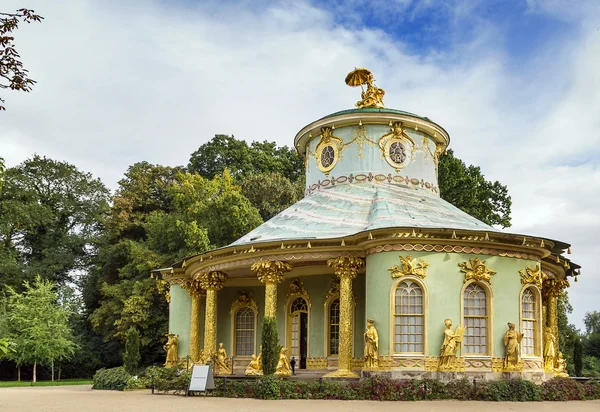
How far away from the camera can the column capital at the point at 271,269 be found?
21.9 meters

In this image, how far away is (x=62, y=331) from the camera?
35.0 m

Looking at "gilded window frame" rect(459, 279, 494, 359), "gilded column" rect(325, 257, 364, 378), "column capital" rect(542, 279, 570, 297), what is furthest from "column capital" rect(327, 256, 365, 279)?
"column capital" rect(542, 279, 570, 297)

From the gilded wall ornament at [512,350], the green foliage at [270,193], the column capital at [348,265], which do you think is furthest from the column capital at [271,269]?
the green foliage at [270,193]

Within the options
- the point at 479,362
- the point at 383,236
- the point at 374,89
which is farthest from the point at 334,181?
the point at 479,362

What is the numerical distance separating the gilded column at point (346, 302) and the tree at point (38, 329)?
63.7ft

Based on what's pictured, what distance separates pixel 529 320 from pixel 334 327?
6537 mm

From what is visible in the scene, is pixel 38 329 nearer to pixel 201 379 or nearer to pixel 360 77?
pixel 201 379

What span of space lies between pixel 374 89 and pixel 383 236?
10.1m

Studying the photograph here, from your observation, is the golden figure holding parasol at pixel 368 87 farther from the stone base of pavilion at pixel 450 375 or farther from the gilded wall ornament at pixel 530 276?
the stone base of pavilion at pixel 450 375

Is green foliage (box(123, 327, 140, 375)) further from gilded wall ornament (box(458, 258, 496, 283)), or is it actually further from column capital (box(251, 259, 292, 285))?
gilded wall ornament (box(458, 258, 496, 283))

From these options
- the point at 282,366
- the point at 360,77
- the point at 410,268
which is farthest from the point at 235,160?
the point at 410,268

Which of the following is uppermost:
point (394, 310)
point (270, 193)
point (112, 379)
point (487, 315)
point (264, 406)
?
point (270, 193)

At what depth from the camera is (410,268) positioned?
63.8ft

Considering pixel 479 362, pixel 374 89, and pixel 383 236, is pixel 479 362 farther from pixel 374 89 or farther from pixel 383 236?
pixel 374 89
